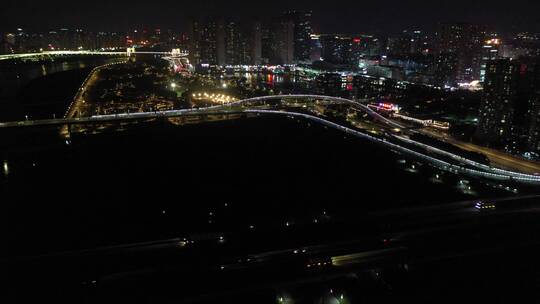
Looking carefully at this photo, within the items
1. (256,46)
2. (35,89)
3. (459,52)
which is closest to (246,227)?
(35,89)

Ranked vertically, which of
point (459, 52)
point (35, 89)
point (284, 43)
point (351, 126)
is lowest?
point (351, 126)

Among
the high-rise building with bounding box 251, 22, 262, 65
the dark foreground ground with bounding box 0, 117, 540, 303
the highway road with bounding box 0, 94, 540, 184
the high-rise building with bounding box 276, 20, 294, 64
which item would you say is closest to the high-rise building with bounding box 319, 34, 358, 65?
the high-rise building with bounding box 276, 20, 294, 64

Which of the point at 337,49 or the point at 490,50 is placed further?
the point at 337,49

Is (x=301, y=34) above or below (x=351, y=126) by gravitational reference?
above

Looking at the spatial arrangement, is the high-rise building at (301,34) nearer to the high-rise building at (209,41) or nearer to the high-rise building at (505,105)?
the high-rise building at (209,41)

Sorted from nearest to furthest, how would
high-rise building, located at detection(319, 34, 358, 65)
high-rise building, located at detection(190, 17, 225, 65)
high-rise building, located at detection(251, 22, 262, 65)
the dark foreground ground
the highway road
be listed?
the dark foreground ground → the highway road → high-rise building, located at detection(190, 17, 225, 65) → high-rise building, located at detection(251, 22, 262, 65) → high-rise building, located at detection(319, 34, 358, 65)

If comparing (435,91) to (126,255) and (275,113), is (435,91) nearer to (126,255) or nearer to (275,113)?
(275,113)

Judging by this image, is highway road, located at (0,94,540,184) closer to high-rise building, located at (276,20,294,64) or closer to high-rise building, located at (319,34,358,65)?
high-rise building, located at (276,20,294,64)

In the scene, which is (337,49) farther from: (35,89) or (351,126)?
(35,89)

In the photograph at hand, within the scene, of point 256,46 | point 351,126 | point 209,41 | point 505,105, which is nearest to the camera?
point 505,105

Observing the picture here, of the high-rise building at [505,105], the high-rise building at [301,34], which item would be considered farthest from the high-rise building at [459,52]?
the high-rise building at [505,105]
